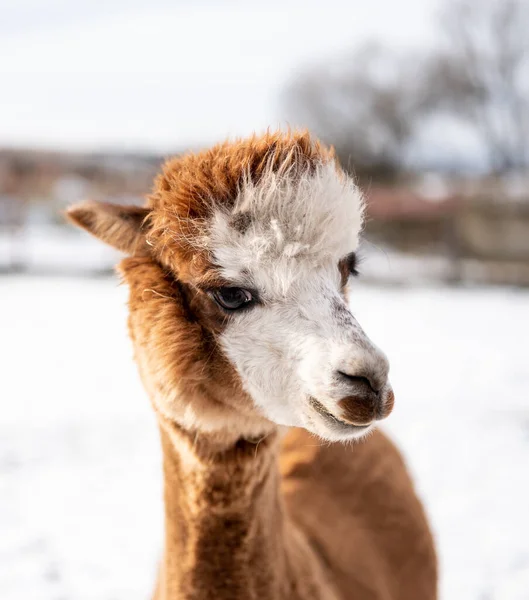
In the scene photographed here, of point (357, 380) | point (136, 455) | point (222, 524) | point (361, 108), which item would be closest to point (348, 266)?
point (357, 380)

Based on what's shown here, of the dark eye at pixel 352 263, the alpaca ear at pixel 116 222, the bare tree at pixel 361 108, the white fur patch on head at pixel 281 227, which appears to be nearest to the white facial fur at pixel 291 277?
the white fur patch on head at pixel 281 227

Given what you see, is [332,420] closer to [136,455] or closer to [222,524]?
[222,524]

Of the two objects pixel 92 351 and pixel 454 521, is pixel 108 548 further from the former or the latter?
pixel 92 351

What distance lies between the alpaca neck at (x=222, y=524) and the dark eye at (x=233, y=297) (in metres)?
0.36

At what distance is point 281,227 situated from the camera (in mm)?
1409

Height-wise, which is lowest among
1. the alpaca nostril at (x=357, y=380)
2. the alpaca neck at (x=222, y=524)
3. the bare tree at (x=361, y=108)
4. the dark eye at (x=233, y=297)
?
the alpaca neck at (x=222, y=524)

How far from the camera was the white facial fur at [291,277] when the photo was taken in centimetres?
140

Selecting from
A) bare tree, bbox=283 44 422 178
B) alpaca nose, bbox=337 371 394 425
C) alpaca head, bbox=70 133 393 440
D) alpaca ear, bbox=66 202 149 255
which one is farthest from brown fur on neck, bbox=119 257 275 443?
bare tree, bbox=283 44 422 178

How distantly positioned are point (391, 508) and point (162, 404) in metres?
1.18

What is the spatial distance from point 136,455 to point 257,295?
3844 millimetres

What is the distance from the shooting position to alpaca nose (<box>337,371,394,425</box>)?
1.30 metres

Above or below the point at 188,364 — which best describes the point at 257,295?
above

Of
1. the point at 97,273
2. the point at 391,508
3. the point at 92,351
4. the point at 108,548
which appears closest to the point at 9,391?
the point at 92,351

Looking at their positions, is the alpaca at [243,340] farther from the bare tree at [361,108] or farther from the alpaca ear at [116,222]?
the bare tree at [361,108]
